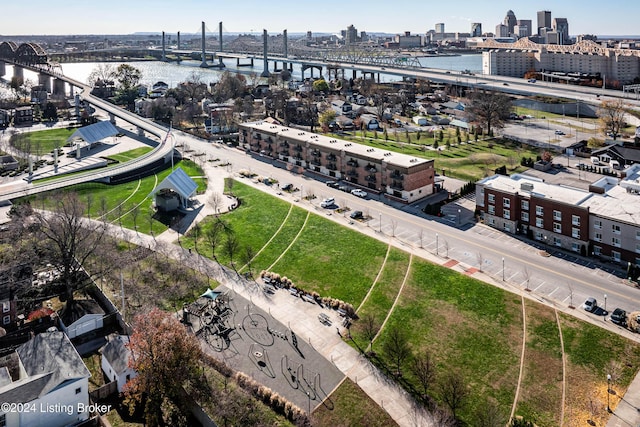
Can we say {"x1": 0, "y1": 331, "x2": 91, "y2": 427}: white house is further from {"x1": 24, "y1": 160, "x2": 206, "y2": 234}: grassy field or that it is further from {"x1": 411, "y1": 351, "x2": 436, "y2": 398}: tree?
{"x1": 24, "y1": 160, "x2": 206, "y2": 234}: grassy field

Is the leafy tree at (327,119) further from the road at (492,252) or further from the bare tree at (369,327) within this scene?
the bare tree at (369,327)

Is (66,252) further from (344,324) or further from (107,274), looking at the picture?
(344,324)

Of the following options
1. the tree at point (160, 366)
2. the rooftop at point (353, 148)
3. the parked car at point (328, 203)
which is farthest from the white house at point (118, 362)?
the rooftop at point (353, 148)

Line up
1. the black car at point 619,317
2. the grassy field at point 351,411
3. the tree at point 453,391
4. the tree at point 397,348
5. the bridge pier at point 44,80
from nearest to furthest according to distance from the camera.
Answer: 1. the grassy field at point 351,411
2. the tree at point 453,391
3. the tree at point 397,348
4. the black car at point 619,317
5. the bridge pier at point 44,80

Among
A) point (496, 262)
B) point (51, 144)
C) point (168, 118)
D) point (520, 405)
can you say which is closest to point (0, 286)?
point (520, 405)

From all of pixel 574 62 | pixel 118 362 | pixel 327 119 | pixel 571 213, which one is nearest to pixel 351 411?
pixel 118 362

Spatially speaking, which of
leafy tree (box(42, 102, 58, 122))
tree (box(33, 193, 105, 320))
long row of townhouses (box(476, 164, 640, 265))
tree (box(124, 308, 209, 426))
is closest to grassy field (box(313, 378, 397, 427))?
tree (box(124, 308, 209, 426))

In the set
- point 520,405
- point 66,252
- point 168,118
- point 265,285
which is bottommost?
point 520,405

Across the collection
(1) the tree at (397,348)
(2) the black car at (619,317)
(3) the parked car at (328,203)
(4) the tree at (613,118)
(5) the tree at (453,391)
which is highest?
(4) the tree at (613,118)
